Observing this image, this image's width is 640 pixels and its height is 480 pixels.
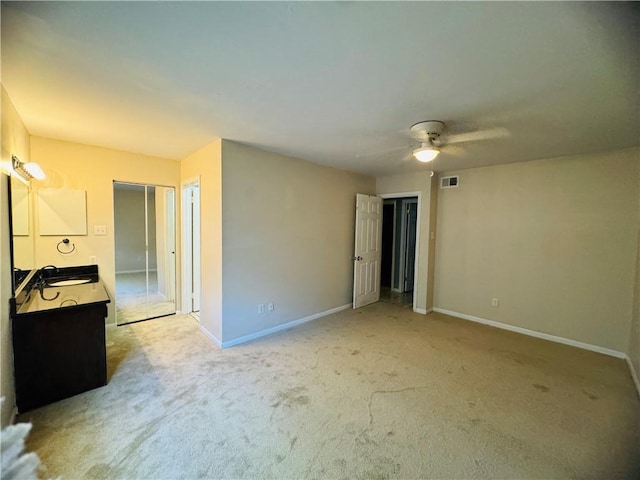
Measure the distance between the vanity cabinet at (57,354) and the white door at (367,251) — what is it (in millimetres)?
3541

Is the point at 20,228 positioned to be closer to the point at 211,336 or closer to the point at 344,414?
the point at 211,336

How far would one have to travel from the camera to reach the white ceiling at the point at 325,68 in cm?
124

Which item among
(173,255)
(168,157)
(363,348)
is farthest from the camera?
(173,255)

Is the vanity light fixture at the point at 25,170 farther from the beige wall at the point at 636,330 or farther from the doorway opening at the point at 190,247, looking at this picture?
the beige wall at the point at 636,330

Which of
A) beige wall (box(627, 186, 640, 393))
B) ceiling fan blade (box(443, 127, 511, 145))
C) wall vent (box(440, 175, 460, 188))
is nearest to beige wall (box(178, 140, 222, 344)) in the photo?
ceiling fan blade (box(443, 127, 511, 145))

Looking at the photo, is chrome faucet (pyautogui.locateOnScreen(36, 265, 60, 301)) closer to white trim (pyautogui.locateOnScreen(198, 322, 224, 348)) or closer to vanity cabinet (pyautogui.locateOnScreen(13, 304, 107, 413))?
vanity cabinet (pyautogui.locateOnScreen(13, 304, 107, 413))

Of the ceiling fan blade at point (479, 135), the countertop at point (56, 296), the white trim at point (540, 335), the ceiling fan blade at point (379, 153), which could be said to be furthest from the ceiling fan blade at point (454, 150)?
the countertop at point (56, 296)

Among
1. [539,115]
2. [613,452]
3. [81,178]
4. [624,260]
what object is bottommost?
[613,452]

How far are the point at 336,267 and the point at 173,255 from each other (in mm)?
2651

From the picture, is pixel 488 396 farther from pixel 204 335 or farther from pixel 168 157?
pixel 168 157

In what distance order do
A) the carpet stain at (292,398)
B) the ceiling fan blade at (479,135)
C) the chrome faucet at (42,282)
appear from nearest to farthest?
the carpet stain at (292,398) → the chrome faucet at (42,282) → the ceiling fan blade at (479,135)

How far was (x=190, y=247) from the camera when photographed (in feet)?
13.7

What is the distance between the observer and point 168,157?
13.0 feet

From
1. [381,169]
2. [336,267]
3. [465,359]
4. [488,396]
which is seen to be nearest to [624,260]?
[465,359]
